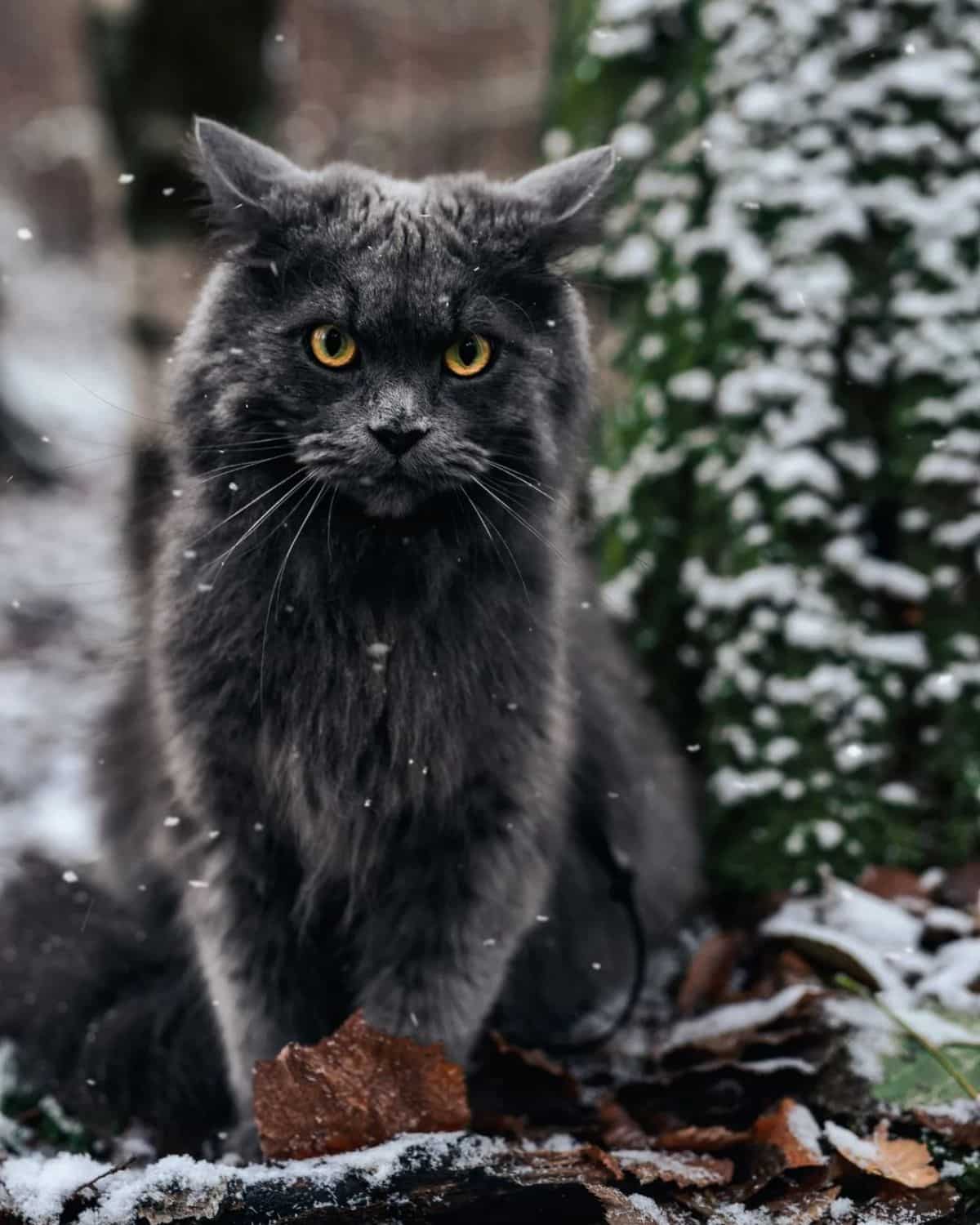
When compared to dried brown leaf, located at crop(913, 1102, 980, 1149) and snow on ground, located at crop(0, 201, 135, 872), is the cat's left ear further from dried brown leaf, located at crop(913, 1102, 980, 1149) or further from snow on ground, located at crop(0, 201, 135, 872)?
dried brown leaf, located at crop(913, 1102, 980, 1149)

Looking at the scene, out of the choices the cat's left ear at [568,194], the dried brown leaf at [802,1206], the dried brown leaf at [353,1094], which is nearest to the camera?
the dried brown leaf at [802,1206]

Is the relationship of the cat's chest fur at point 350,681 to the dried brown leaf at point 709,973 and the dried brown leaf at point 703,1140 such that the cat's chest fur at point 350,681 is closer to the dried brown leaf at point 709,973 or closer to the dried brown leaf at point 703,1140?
the dried brown leaf at point 703,1140

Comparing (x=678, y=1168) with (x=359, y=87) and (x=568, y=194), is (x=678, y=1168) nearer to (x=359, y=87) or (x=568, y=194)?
(x=568, y=194)

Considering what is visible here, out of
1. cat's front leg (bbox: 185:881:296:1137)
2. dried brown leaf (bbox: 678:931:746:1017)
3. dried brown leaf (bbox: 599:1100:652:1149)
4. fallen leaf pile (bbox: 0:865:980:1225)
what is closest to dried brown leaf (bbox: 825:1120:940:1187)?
fallen leaf pile (bbox: 0:865:980:1225)

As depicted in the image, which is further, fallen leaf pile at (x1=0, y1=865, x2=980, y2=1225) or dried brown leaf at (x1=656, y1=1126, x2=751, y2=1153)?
dried brown leaf at (x1=656, y1=1126, x2=751, y2=1153)

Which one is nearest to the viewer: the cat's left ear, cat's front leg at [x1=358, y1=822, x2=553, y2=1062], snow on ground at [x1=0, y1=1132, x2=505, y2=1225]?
snow on ground at [x1=0, y1=1132, x2=505, y2=1225]

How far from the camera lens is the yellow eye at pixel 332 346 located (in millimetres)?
1791


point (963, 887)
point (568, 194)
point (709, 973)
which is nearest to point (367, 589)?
point (568, 194)

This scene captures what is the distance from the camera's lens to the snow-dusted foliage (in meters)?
2.74

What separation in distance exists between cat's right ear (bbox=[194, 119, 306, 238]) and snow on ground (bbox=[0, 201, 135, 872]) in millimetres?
409

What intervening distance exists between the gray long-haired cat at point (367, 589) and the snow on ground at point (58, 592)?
33 centimetres

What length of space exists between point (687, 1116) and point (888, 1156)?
46 cm

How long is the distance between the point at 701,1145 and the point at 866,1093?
15.0 inches

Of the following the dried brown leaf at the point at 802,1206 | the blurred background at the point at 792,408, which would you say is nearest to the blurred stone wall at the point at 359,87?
the blurred background at the point at 792,408
